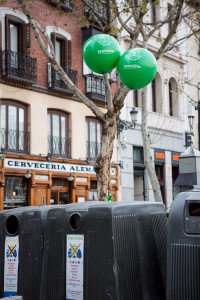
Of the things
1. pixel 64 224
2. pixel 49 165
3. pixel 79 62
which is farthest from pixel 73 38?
pixel 64 224

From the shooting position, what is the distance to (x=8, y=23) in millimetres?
19609

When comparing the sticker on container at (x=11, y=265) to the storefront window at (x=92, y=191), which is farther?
the storefront window at (x=92, y=191)

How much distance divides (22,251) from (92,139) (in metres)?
16.8

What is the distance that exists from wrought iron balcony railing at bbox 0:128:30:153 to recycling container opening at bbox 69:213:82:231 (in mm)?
13097

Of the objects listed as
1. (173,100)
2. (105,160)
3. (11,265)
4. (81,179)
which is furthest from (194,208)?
(173,100)

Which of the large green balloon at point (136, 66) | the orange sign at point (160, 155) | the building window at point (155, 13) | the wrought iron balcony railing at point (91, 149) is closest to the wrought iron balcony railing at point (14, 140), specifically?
the wrought iron balcony railing at point (91, 149)

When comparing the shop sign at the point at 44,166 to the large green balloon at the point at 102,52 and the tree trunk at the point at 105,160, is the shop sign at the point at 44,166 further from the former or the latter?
the large green balloon at the point at 102,52

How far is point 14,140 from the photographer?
19016 millimetres

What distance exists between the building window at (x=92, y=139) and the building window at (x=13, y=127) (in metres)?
3.55

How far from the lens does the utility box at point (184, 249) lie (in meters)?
4.51

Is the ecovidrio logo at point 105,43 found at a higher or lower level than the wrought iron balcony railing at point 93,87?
lower

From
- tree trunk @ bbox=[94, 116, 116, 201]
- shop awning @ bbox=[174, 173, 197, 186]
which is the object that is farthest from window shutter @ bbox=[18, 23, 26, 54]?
tree trunk @ bbox=[94, 116, 116, 201]

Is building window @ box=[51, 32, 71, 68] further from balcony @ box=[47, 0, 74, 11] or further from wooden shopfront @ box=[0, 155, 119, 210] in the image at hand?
wooden shopfront @ box=[0, 155, 119, 210]

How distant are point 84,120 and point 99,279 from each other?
1739cm
